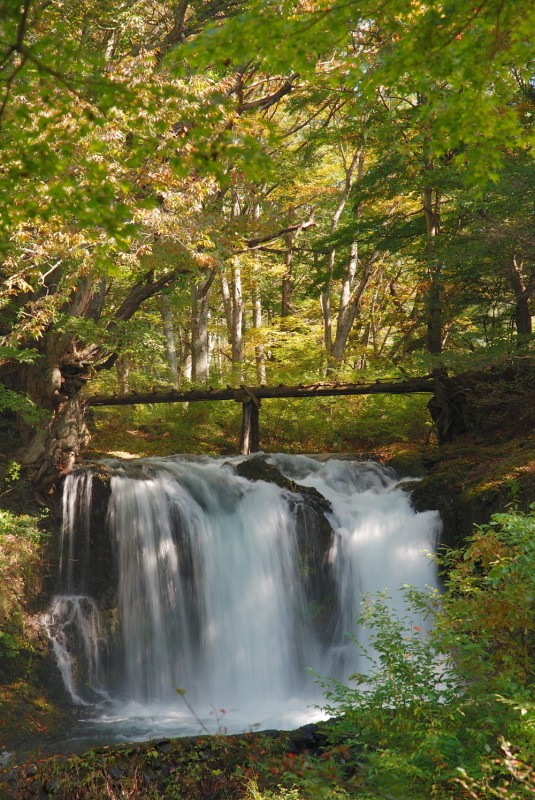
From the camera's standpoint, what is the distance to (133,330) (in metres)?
9.19

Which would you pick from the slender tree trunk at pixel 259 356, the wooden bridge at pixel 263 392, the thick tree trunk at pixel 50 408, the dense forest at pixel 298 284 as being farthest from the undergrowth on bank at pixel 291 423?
the thick tree trunk at pixel 50 408

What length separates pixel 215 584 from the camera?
945 cm

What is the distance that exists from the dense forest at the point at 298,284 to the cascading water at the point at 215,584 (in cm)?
66

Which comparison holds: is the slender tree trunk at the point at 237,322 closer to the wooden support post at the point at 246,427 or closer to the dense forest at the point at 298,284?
the dense forest at the point at 298,284

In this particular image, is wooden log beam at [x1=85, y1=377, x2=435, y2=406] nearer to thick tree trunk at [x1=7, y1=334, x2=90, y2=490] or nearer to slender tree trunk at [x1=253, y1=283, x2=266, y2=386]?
thick tree trunk at [x1=7, y1=334, x2=90, y2=490]

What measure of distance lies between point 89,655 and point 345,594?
4104mm

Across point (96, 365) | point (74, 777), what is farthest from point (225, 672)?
point (96, 365)

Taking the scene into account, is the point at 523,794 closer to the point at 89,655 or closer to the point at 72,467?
the point at 89,655

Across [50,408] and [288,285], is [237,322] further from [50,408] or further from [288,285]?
[50,408]

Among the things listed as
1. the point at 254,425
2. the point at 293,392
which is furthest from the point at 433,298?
the point at 254,425

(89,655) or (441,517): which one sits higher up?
(441,517)

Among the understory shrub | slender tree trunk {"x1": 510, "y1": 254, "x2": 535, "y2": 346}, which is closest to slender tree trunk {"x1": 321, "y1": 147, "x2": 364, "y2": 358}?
slender tree trunk {"x1": 510, "y1": 254, "x2": 535, "y2": 346}

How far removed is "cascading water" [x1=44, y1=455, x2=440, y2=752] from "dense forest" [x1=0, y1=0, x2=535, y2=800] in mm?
656

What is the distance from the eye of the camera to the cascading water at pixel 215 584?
873cm
